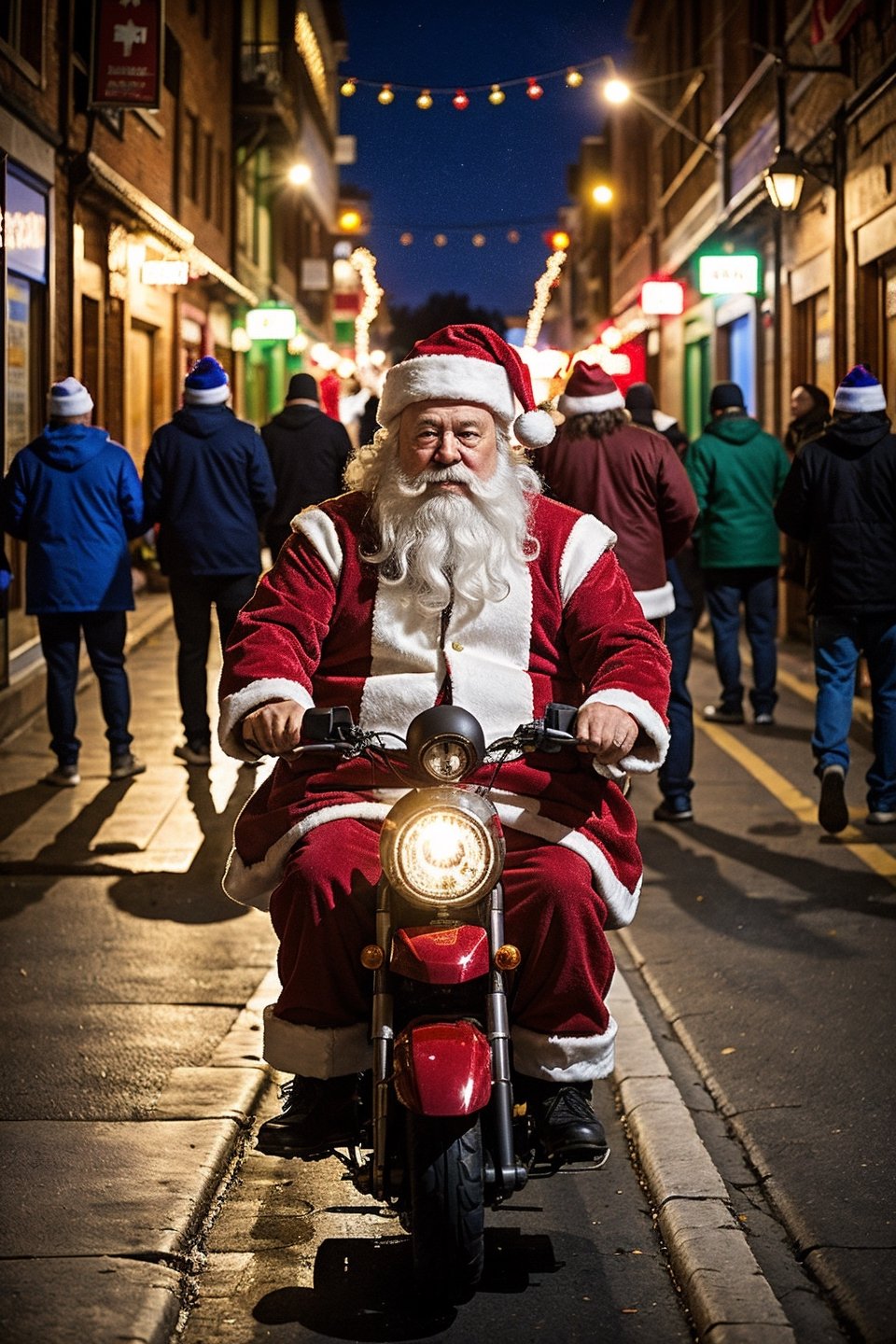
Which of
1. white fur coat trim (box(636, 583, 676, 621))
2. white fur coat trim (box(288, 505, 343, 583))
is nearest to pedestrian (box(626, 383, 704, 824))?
white fur coat trim (box(636, 583, 676, 621))

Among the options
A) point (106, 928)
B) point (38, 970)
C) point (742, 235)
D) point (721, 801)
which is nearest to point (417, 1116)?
point (38, 970)

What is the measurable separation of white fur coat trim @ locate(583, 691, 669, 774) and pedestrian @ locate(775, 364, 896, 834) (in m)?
4.64

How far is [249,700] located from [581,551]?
887mm

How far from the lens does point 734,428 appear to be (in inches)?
459

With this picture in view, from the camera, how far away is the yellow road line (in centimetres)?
810

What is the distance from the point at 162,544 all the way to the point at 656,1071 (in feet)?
18.7

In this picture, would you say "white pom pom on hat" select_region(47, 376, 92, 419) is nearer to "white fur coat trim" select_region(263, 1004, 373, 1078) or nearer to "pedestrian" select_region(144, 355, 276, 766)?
"pedestrian" select_region(144, 355, 276, 766)

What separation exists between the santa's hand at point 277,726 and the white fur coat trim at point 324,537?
54 cm

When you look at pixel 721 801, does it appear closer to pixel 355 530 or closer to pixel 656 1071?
pixel 656 1071

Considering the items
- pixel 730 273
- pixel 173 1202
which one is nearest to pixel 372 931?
pixel 173 1202

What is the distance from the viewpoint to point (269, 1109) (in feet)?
16.8

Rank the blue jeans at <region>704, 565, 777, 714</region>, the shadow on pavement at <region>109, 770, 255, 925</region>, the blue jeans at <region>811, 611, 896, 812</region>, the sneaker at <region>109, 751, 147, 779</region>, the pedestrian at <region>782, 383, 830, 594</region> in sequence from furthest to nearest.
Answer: the pedestrian at <region>782, 383, 830, 594</region> < the blue jeans at <region>704, 565, 777, 714</region> < the sneaker at <region>109, 751, 147, 779</region> < the blue jeans at <region>811, 611, 896, 812</region> < the shadow on pavement at <region>109, 770, 255, 925</region>

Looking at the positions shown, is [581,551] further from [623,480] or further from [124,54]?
[124,54]

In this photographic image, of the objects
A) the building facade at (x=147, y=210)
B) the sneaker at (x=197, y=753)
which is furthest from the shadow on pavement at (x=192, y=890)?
the building facade at (x=147, y=210)
